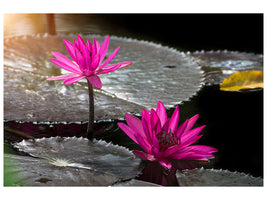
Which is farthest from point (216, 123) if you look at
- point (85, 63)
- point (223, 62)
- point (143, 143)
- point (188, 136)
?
point (223, 62)

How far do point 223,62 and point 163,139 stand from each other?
1365 millimetres

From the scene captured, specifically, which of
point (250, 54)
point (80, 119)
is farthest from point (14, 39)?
point (250, 54)

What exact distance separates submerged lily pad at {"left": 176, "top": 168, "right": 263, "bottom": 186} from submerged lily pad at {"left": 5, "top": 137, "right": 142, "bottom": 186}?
15 centimetres

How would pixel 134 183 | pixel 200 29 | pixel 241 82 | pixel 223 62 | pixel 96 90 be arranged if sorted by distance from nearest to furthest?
1. pixel 134 183
2. pixel 96 90
3. pixel 241 82
4. pixel 223 62
5. pixel 200 29

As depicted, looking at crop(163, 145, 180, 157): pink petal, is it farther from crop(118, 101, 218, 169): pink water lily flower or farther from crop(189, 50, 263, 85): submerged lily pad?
crop(189, 50, 263, 85): submerged lily pad

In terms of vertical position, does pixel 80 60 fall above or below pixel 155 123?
above

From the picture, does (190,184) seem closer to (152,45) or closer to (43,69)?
(43,69)

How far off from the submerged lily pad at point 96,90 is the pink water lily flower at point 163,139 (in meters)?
0.37

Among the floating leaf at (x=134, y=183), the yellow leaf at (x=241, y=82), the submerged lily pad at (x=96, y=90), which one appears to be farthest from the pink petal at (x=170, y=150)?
the yellow leaf at (x=241, y=82)

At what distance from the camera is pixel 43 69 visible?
1878 mm

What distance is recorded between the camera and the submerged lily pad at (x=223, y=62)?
208 centimetres

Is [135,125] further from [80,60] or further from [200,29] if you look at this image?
[200,29]

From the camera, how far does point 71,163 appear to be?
110cm

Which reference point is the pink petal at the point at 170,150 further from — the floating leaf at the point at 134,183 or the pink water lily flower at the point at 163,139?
the floating leaf at the point at 134,183
